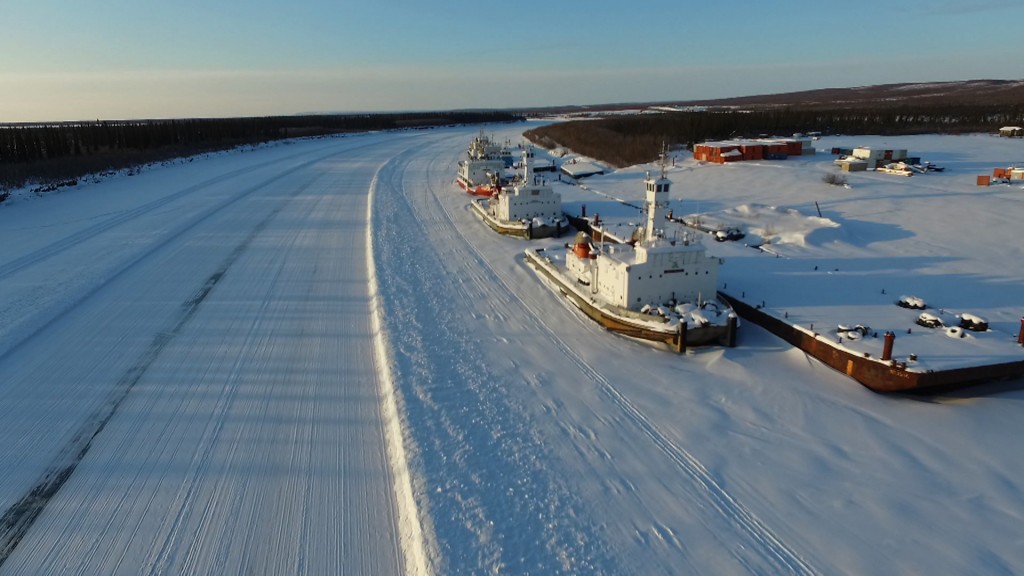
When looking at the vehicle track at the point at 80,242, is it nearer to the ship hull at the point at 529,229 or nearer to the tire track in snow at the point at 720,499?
the tire track in snow at the point at 720,499

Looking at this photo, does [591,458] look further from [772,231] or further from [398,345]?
[772,231]

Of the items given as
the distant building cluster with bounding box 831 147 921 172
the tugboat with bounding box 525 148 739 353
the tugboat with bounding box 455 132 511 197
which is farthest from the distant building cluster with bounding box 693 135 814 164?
the tugboat with bounding box 525 148 739 353

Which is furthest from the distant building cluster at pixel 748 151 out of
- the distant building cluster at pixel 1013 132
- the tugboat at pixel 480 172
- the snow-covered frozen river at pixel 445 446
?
the snow-covered frozen river at pixel 445 446

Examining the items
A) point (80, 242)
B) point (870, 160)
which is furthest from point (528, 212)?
point (870, 160)

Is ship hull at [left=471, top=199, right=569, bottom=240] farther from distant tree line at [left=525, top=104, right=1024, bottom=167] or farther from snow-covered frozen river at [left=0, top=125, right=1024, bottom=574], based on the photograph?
distant tree line at [left=525, top=104, right=1024, bottom=167]

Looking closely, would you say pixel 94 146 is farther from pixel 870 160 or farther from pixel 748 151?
pixel 870 160

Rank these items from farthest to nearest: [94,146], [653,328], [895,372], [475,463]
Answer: [94,146]
[653,328]
[895,372]
[475,463]

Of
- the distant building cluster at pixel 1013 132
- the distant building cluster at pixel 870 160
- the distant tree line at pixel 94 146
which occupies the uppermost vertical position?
the distant tree line at pixel 94 146

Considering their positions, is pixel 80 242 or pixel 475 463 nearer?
pixel 475 463

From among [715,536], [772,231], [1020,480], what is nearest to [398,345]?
[715,536]
